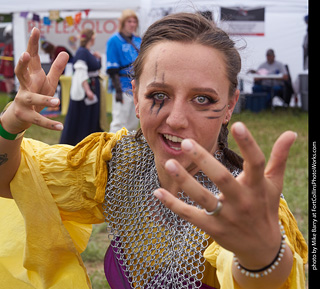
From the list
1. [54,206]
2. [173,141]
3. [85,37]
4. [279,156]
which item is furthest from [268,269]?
[85,37]

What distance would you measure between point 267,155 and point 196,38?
18.3ft

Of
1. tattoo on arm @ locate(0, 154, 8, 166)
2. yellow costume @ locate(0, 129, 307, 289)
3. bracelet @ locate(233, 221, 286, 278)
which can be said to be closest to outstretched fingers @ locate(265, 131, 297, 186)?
bracelet @ locate(233, 221, 286, 278)

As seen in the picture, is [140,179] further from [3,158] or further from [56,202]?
[3,158]

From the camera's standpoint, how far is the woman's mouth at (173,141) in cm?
181

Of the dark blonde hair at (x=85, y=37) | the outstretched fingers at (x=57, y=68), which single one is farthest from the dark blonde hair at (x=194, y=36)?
the dark blonde hair at (x=85, y=37)

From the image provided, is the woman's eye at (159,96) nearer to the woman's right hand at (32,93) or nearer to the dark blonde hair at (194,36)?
the dark blonde hair at (194,36)

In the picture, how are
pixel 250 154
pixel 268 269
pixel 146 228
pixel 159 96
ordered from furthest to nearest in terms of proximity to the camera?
pixel 146 228 < pixel 159 96 < pixel 268 269 < pixel 250 154

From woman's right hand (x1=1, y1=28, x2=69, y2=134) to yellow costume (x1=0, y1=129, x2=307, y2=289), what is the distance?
281mm

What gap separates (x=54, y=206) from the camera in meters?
2.06

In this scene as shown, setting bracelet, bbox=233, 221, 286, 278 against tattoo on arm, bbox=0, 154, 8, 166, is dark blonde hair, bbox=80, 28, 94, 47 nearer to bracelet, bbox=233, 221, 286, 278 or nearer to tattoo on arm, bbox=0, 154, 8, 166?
tattoo on arm, bbox=0, 154, 8, 166

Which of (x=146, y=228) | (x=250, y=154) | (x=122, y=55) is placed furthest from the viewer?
(x=122, y=55)

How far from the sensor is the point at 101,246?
4117 mm

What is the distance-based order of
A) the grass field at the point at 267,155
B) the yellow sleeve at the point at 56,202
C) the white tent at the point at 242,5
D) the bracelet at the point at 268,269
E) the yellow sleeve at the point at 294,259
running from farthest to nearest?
the white tent at the point at 242,5 → the grass field at the point at 267,155 → the yellow sleeve at the point at 56,202 → the yellow sleeve at the point at 294,259 → the bracelet at the point at 268,269

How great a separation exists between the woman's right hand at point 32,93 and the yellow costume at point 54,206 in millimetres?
281
